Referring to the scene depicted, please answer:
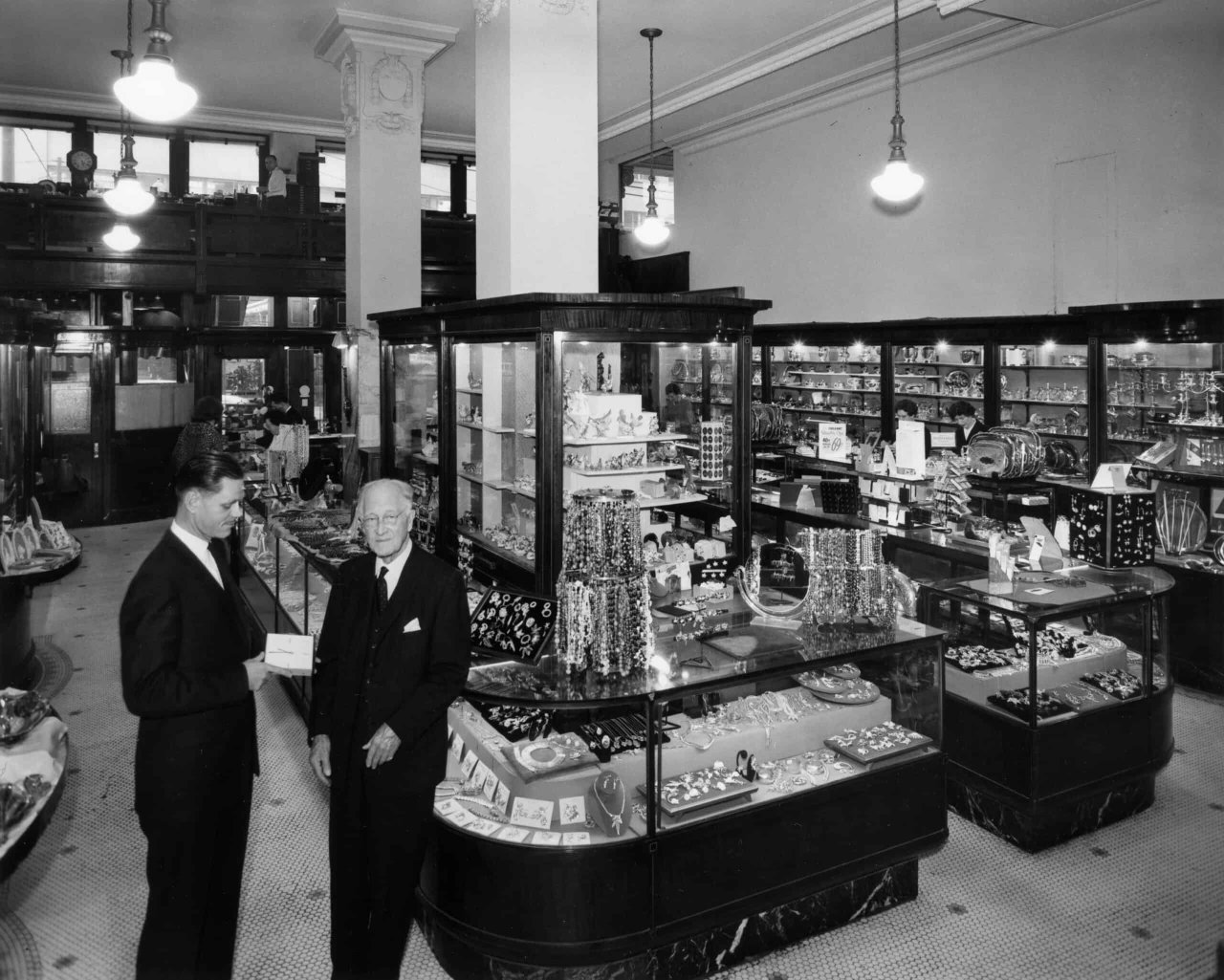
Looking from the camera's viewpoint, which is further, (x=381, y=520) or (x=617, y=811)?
(x=617, y=811)

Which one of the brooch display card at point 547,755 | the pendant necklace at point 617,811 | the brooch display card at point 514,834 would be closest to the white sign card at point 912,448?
the brooch display card at point 547,755

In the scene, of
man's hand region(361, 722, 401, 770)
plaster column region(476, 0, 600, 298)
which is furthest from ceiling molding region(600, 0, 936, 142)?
man's hand region(361, 722, 401, 770)

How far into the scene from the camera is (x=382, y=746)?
255 centimetres

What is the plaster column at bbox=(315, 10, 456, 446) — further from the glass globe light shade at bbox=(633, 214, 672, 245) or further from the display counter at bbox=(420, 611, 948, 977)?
the display counter at bbox=(420, 611, 948, 977)

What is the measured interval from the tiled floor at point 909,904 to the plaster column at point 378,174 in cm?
471

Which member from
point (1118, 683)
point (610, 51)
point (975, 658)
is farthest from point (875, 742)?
point (610, 51)

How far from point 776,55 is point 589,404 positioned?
20.5 feet

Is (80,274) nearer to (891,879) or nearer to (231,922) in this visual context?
(231,922)

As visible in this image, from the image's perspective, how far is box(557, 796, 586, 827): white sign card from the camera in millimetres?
2984

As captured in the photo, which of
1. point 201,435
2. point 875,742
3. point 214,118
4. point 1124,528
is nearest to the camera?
point 875,742

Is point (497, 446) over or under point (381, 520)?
over

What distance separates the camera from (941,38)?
28.9ft

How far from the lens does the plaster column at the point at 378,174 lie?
865cm

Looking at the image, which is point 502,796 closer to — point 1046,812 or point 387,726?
point 387,726
